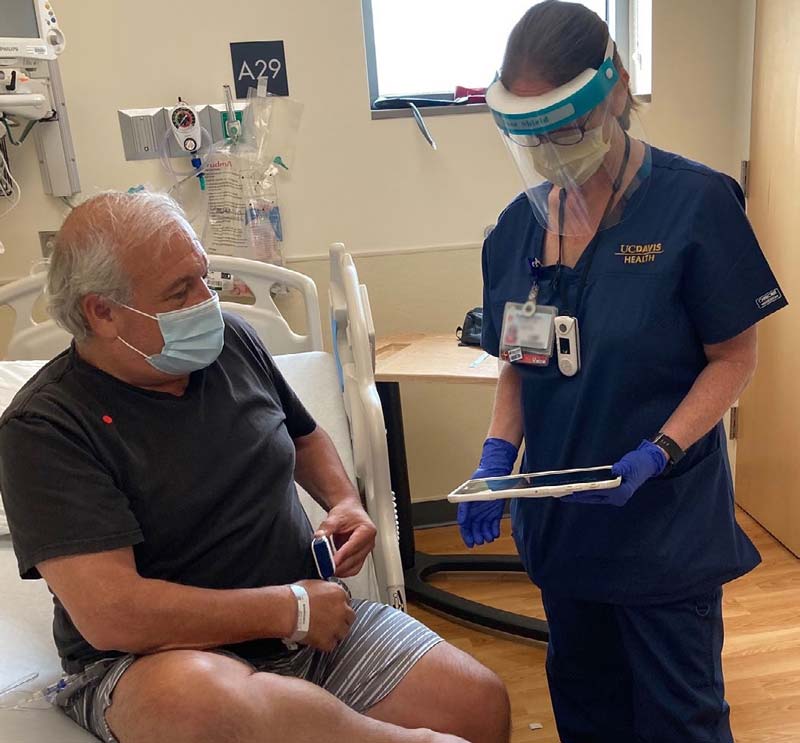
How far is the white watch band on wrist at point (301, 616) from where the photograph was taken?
1.23 m

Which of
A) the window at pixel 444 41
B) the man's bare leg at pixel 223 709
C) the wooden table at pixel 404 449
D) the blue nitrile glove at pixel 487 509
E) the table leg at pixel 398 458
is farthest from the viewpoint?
the window at pixel 444 41

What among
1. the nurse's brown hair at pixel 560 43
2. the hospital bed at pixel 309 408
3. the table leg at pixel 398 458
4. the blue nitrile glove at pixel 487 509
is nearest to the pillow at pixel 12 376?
the hospital bed at pixel 309 408

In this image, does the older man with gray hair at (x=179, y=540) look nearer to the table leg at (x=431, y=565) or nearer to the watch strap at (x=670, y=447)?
the watch strap at (x=670, y=447)

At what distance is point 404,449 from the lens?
8.18ft

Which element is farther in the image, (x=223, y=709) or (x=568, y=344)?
(x=568, y=344)

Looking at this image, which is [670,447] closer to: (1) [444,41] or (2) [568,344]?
(2) [568,344]

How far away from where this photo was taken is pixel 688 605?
130cm

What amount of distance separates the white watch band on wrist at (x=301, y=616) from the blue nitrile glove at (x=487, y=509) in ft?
1.08

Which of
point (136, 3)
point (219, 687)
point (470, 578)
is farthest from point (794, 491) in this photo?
point (136, 3)

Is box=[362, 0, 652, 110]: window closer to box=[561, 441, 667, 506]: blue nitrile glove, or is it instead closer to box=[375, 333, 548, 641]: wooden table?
→ box=[375, 333, 548, 641]: wooden table

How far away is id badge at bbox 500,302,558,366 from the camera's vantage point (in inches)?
51.3

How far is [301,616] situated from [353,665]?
0.52 feet

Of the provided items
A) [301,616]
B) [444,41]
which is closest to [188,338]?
[301,616]

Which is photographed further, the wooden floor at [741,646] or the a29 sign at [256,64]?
the a29 sign at [256,64]
